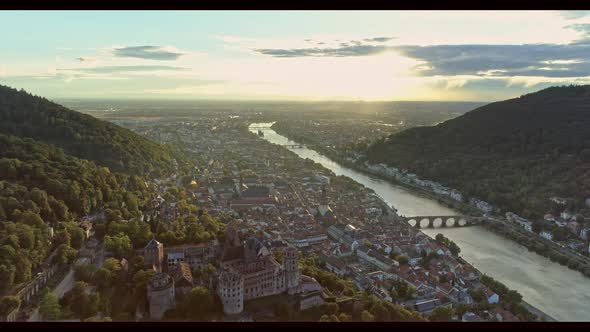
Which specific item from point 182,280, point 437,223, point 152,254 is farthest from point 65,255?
point 437,223

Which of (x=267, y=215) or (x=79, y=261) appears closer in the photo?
(x=79, y=261)

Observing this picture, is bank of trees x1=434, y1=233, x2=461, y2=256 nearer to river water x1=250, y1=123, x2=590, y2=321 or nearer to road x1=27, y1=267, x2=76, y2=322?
river water x1=250, y1=123, x2=590, y2=321

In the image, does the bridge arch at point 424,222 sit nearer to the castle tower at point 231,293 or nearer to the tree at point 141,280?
the castle tower at point 231,293

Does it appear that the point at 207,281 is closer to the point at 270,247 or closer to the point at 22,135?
the point at 270,247

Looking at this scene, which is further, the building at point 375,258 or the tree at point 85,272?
the building at point 375,258

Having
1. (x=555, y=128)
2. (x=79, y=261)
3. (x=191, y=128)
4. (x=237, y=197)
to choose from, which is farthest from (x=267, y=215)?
(x=191, y=128)

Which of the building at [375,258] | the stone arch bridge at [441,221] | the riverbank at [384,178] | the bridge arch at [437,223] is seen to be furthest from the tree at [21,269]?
the riverbank at [384,178]

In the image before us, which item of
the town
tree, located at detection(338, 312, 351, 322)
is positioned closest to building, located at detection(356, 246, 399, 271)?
the town
